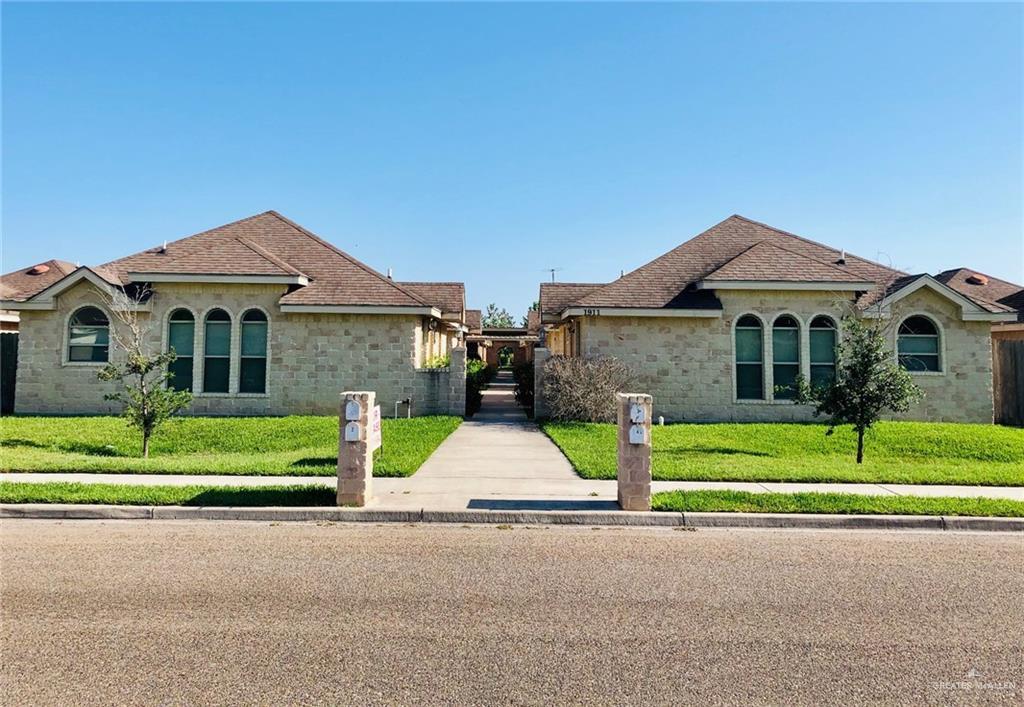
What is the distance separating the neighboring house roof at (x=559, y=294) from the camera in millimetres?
23078

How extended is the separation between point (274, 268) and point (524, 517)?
13.2 meters

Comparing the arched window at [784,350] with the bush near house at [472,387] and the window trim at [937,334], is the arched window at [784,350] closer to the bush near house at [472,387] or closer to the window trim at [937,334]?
the window trim at [937,334]

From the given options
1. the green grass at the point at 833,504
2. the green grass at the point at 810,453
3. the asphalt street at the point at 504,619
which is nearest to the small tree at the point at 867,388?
the green grass at the point at 810,453

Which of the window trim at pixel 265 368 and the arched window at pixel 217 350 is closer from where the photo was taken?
the window trim at pixel 265 368

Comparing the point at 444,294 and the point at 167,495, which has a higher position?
the point at 444,294

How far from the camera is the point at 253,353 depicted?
17.8 meters

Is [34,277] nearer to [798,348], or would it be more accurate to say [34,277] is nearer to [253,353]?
[253,353]

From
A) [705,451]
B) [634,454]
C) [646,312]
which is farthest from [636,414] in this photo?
[646,312]

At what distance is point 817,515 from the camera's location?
749 cm

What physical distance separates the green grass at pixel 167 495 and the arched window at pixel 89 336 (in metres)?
10.8

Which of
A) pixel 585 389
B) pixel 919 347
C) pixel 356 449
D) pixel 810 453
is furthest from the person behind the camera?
pixel 919 347

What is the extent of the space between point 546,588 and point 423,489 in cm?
396

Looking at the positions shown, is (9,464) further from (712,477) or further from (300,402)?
(712,477)

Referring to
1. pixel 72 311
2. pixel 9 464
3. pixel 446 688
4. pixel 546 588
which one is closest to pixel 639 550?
pixel 546 588
